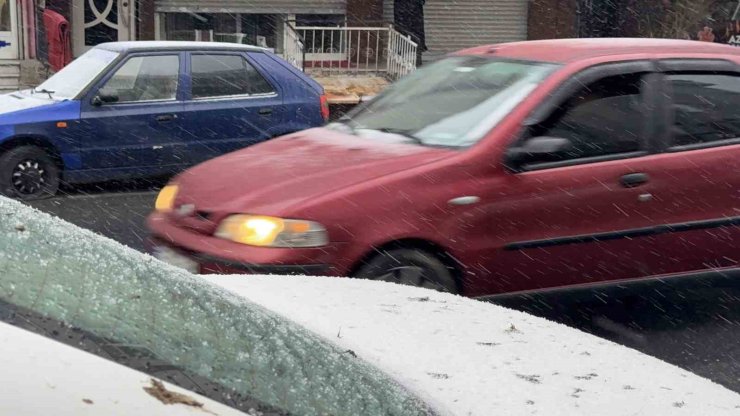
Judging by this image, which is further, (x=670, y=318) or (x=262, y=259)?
(x=670, y=318)

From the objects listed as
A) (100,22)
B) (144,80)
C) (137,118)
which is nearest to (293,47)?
(100,22)

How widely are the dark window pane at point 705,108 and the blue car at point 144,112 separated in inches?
211

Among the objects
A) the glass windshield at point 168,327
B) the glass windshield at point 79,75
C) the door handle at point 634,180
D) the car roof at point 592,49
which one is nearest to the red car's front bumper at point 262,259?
the door handle at point 634,180

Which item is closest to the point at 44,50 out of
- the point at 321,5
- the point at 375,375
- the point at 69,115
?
the point at 321,5

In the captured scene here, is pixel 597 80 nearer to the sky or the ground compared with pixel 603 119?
nearer to the sky

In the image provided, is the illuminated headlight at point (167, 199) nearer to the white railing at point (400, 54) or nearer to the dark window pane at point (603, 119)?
the dark window pane at point (603, 119)

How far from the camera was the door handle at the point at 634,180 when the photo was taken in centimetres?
511

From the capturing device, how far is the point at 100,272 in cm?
186

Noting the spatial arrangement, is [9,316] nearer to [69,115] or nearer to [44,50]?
[69,115]

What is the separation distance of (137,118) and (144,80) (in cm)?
42

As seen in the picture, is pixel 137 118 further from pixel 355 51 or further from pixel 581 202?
pixel 355 51

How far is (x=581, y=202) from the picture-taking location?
16.5 ft

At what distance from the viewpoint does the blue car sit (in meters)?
8.88

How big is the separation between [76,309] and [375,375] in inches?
29.6
